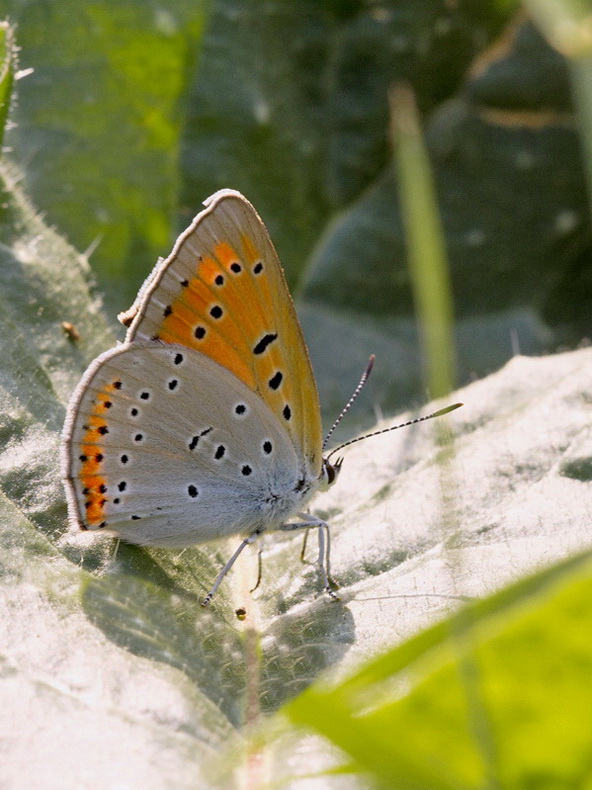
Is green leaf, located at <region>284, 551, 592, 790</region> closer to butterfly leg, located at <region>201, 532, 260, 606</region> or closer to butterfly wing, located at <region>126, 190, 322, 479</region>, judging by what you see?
butterfly leg, located at <region>201, 532, 260, 606</region>

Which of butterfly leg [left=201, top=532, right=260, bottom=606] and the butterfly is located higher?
the butterfly

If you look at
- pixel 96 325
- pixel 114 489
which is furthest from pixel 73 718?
pixel 96 325

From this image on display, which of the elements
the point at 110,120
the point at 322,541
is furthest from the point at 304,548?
the point at 110,120

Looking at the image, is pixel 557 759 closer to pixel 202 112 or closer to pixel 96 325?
pixel 96 325

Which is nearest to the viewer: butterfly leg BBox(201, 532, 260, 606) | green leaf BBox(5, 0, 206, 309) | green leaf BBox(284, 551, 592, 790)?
green leaf BBox(284, 551, 592, 790)

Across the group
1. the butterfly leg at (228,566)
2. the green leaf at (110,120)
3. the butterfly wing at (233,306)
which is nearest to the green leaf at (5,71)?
the butterfly wing at (233,306)

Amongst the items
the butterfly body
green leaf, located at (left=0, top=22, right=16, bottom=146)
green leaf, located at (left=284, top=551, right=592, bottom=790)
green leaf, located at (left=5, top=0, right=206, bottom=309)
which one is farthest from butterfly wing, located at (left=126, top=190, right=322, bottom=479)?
green leaf, located at (left=284, top=551, right=592, bottom=790)

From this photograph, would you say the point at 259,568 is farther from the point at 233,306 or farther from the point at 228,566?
the point at 233,306

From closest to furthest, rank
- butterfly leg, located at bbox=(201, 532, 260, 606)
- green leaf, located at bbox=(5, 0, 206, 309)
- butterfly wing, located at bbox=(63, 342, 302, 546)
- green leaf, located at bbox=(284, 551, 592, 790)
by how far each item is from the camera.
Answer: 1. green leaf, located at bbox=(284, 551, 592, 790)
2. butterfly leg, located at bbox=(201, 532, 260, 606)
3. butterfly wing, located at bbox=(63, 342, 302, 546)
4. green leaf, located at bbox=(5, 0, 206, 309)

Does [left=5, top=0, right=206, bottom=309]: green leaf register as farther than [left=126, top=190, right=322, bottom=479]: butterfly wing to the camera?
Yes
